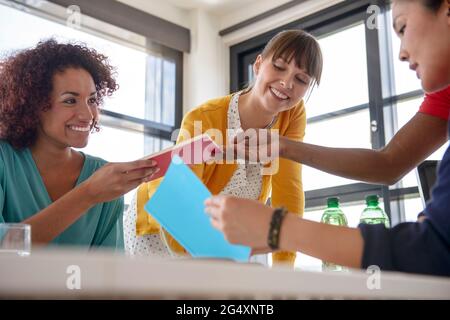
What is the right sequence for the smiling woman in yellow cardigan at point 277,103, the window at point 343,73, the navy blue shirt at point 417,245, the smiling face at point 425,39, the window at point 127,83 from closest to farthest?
1. the navy blue shirt at point 417,245
2. the smiling face at point 425,39
3. the smiling woman in yellow cardigan at point 277,103
4. the window at point 127,83
5. the window at point 343,73

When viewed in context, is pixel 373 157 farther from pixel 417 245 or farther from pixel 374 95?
pixel 374 95

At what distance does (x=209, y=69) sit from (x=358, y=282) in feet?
10.5

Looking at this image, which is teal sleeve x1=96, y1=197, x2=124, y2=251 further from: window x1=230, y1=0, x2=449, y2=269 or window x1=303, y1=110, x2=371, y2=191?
window x1=303, y1=110, x2=371, y2=191

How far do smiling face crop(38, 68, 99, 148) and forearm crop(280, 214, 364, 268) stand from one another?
0.90 m

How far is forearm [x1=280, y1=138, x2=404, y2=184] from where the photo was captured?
1.35 metres

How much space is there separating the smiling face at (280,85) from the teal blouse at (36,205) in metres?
0.58

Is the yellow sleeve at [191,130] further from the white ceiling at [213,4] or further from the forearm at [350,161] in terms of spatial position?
the white ceiling at [213,4]

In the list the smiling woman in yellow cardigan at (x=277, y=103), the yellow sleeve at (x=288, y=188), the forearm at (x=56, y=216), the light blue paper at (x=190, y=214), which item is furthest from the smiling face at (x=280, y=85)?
the light blue paper at (x=190, y=214)

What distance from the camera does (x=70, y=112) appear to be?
1428mm

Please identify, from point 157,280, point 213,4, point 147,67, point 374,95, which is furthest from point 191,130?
point 213,4

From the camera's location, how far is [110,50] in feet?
10.5

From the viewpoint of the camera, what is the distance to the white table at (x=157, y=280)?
1.28ft

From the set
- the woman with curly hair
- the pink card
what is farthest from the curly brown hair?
the pink card
